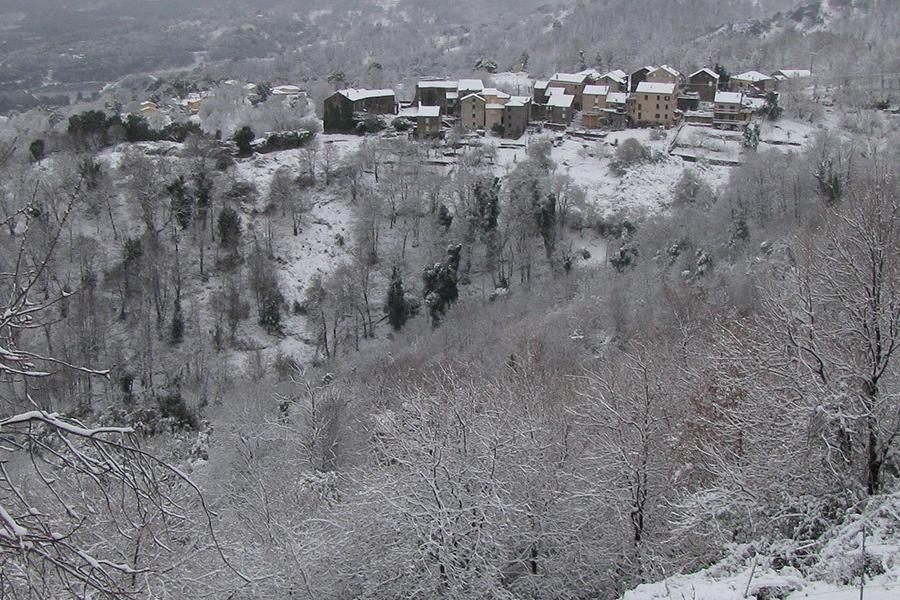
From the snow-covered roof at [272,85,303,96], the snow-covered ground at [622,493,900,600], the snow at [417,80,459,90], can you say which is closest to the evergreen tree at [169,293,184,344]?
the snow at [417,80,459,90]

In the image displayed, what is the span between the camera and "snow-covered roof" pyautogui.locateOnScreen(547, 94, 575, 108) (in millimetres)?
46625

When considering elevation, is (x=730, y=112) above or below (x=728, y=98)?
below

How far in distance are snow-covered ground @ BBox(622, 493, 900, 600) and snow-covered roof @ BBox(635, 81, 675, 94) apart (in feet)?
138

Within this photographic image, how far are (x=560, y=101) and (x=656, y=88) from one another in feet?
19.5

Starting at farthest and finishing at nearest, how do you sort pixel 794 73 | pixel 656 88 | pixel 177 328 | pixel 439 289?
pixel 794 73 → pixel 656 88 → pixel 439 289 → pixel 177 328

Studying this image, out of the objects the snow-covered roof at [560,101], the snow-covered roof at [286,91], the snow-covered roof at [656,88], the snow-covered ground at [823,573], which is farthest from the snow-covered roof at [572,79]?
the snow-covered ground at [823,573]

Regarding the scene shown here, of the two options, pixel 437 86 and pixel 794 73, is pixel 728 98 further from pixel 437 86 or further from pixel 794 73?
pixel 437 86

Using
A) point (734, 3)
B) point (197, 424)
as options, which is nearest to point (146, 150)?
point (197, 424)

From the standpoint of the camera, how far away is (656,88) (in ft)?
150

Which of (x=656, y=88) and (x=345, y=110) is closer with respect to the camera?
(x=345, y=110)

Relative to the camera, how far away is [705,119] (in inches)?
1791

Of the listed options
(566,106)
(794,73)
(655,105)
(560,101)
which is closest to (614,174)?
(566,106)

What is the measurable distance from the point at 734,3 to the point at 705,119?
62.3m

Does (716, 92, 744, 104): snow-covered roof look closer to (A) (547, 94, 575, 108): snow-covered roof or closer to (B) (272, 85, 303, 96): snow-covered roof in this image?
(A) (547, 94, 575, 108): snow-covered roof
